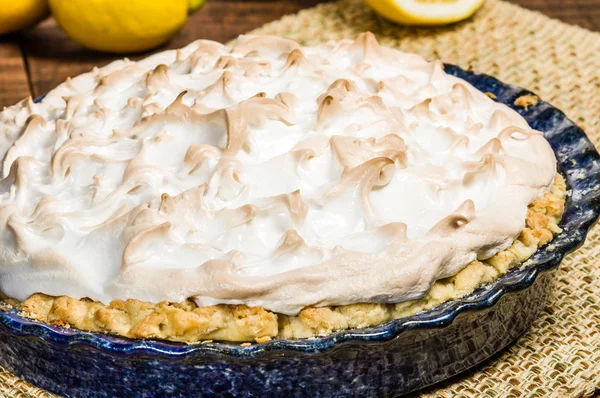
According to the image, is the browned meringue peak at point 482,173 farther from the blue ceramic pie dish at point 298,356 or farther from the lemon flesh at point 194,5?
the lemon flesh at point 194,5

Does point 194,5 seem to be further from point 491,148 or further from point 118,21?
point 491,148

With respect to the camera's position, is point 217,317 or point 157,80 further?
point 157,80

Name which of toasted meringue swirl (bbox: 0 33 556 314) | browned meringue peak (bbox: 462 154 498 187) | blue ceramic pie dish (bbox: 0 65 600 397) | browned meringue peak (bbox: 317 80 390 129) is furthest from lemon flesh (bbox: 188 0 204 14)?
blue ceramic pie dish (bbox: 0 65 600 397)

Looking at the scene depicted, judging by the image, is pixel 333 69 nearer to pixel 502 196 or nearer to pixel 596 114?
pixel 502 196

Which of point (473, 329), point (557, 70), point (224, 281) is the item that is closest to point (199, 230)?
point (224, 281)

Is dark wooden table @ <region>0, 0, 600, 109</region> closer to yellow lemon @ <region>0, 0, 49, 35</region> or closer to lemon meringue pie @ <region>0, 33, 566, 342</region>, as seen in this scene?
yellow lemon @ <region>0, 0, 49, 35</region>

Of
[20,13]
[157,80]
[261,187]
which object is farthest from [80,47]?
[261,187]
